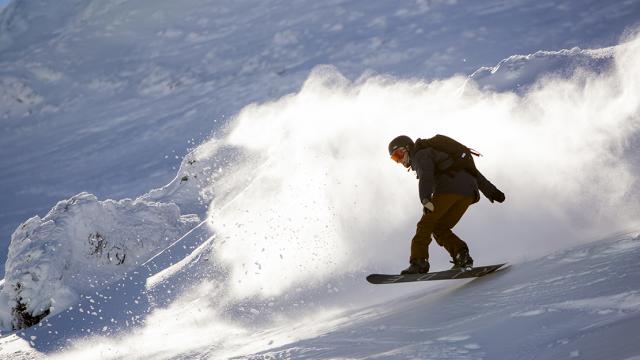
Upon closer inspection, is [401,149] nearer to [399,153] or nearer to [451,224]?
[399,153]

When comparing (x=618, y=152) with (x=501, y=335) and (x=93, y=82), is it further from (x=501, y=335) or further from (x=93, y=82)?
(x=93, y=82)

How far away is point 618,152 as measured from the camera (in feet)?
22.9

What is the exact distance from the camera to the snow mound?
1259 cm

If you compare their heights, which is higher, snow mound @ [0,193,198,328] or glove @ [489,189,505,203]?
snow mound @ [0,193,198,328]

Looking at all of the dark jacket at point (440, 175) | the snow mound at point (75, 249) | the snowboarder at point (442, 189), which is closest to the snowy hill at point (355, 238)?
the snow mound at point (75, 249)

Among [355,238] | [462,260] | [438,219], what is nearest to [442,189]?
[438,219]

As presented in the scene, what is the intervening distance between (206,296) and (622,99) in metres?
6.42

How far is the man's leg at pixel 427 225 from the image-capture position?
541 centimetres

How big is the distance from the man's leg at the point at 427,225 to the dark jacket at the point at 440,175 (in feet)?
0.28

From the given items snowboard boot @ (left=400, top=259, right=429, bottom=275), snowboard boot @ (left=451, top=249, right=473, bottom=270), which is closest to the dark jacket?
snowboard boot @ (left=451, top=249, right=473, bottom=270)

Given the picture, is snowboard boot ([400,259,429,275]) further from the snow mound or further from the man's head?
the snow mound

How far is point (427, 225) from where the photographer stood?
5.42 meters

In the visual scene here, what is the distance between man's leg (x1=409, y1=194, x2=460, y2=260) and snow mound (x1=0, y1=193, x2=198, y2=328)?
9360 millimetres

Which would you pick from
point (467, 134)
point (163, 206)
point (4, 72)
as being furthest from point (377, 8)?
point (467, 134)
